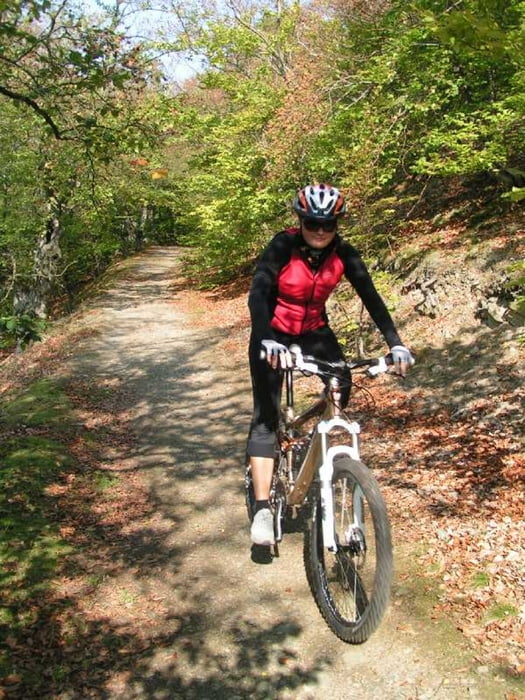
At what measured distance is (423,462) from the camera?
6277 millimetres

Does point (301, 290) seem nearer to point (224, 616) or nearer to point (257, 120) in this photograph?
point (224, 616)

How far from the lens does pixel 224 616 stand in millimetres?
4066

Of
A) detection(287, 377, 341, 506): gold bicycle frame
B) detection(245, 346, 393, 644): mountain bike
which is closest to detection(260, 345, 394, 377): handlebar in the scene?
detection(245, 346, 393, 644): mountain bike

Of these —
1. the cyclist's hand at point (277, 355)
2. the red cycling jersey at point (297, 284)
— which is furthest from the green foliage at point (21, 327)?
the cyclist's hand at point (277, 355)

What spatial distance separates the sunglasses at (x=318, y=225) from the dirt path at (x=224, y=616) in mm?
2492

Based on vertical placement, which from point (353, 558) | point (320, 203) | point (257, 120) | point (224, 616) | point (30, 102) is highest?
point (257, 120)

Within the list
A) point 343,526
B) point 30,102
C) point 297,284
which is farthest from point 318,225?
point 30,102

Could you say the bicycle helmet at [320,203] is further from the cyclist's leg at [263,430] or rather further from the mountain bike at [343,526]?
the cyclist's leg at [263,430]

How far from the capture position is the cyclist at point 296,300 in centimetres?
400

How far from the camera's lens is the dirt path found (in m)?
3.35

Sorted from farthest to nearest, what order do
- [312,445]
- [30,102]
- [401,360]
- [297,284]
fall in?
1. [30,102]
2. [297,284]
3. [312,445]
4. [401,360]

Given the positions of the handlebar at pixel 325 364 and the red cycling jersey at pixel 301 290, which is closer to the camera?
the handlebar at pixel 325 364

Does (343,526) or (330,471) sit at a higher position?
(330,471)

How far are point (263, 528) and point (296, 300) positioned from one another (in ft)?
5.40
